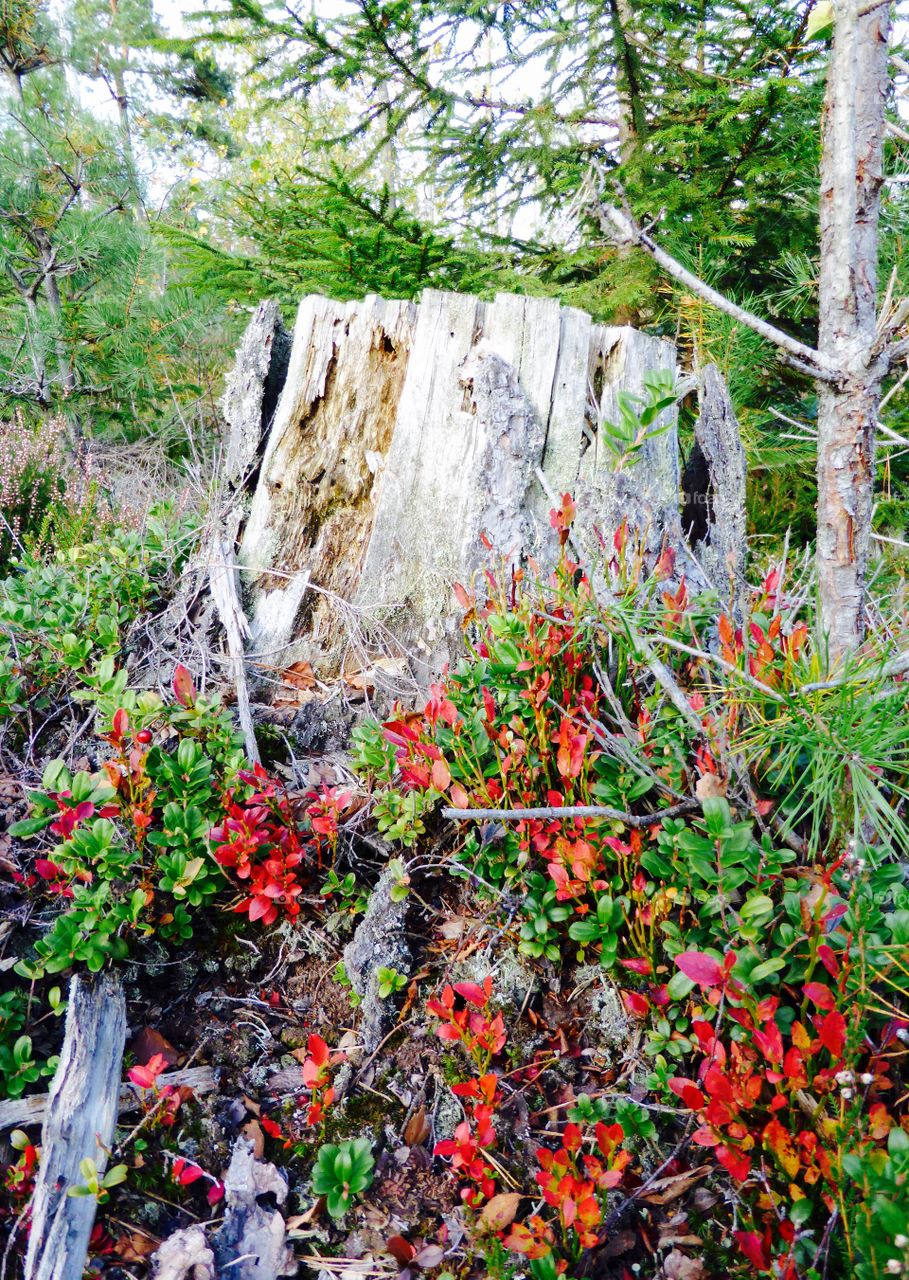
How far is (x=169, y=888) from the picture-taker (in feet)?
6.51

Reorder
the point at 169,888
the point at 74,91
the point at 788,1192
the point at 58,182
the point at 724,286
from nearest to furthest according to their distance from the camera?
1. the point at 788,1192
2. the point at 169,888
3. the point at 724,286
4. the point at 58,182
5. the point at 74,91

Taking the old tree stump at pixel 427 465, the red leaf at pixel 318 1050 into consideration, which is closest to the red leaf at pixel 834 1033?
the red leaf at pixel 318 1050

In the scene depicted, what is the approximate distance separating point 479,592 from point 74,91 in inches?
384

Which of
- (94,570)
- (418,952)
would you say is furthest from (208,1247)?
(94,570)

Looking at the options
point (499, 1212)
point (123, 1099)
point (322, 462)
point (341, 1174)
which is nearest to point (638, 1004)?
point (499, 1212)

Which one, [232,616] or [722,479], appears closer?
[722,479]

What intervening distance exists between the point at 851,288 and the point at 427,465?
1592mm

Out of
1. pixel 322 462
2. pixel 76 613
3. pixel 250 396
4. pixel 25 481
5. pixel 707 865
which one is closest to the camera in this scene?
pixel 707 865

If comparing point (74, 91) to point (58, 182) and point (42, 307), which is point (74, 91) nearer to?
point (58, 182)

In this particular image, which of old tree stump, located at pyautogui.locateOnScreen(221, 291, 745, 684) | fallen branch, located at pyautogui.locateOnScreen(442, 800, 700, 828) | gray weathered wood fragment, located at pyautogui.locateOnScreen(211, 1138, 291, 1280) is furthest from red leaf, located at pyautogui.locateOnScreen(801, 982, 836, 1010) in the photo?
old tree stump, located at pyautogui.locateOnScreen(221, 291, 745, 684)

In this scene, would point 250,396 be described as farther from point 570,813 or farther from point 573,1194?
point 573,1194

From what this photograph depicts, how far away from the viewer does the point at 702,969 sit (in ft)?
4.82

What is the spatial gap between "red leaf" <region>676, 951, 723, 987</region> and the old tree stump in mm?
1313

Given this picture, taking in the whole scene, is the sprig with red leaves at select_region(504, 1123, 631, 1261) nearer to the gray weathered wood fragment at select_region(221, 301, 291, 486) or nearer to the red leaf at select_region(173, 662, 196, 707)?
the red leaf at select_region(173, 662, 196, 707)
